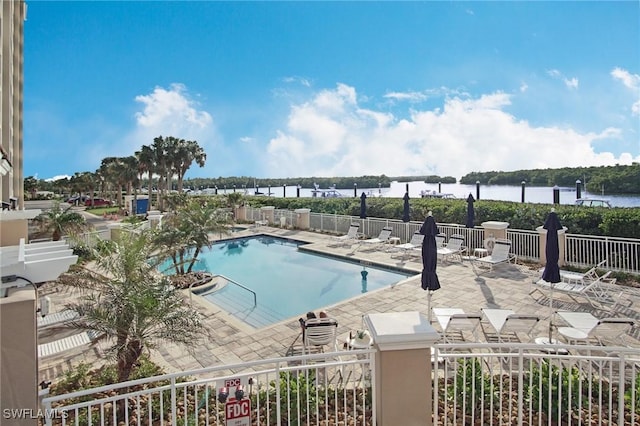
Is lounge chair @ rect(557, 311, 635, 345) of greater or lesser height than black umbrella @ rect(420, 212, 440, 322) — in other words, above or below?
below

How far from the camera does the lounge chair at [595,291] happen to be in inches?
299

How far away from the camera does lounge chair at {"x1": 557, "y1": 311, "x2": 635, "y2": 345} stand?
16.6 ft

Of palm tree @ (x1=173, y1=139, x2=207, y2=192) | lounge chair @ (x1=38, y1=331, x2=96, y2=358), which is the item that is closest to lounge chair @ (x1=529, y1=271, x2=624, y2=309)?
lounge chair @ (x1=38, y1=331, x2=96, y2=358)

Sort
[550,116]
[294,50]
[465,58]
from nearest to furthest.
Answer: [465,58] → [550,116] → [294,50]

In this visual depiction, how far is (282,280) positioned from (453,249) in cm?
584

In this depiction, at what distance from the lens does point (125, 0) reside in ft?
38.3

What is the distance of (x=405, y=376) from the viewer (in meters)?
3.12

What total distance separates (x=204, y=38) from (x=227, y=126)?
1454 cm

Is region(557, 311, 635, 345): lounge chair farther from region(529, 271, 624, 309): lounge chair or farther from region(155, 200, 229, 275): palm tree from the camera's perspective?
region(155, 200, 229, 275): palm tree

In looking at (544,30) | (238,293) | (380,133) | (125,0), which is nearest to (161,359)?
(238,293)

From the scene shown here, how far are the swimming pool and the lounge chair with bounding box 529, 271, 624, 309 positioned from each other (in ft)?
13.4

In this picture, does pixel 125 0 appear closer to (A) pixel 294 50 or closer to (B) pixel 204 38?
(B) pixel 204 38

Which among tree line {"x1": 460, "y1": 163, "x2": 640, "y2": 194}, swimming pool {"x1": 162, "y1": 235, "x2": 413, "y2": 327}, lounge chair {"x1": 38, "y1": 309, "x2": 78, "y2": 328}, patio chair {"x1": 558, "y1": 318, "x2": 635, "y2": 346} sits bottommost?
swimming pool {"x1": 162, "y1": 235, "x2": 413, "y2": 327}

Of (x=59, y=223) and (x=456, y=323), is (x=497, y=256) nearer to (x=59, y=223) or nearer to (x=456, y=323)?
(x=456, y=323)
